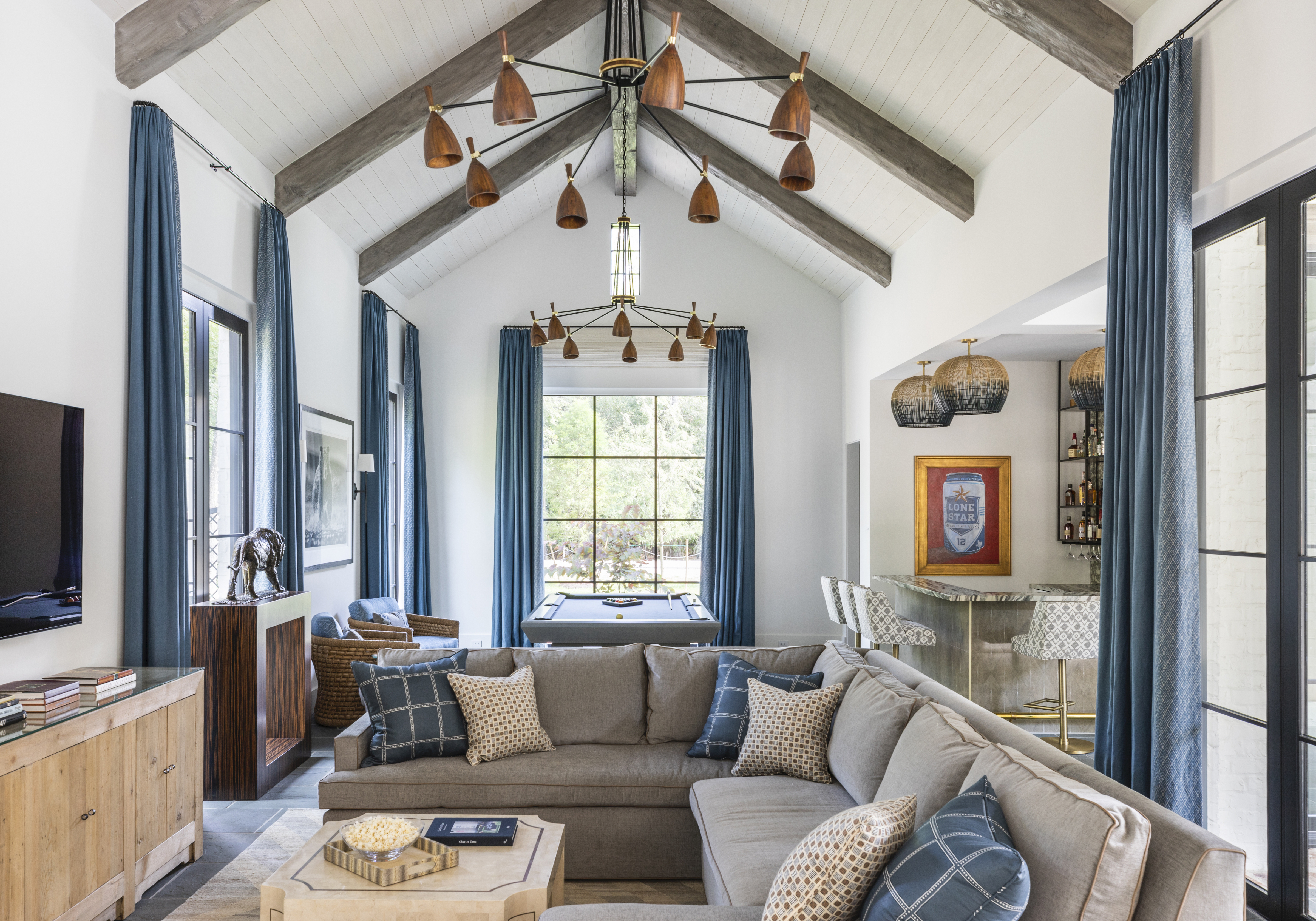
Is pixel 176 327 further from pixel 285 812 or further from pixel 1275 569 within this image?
pixel 1275 569

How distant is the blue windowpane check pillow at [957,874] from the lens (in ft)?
5.37

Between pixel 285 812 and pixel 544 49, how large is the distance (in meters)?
4.70

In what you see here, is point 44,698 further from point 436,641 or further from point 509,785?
point 436,641

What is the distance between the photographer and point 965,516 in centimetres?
753

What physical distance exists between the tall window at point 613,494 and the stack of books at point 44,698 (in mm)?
6079

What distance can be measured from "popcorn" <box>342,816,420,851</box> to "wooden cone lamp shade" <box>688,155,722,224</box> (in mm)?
2447

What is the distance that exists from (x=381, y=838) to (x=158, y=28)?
11.2 ft

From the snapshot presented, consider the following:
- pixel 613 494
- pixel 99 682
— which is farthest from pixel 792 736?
pixel 613 494

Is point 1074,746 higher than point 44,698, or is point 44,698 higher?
point 44,698

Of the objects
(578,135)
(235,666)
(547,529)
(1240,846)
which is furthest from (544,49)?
(1240,846)

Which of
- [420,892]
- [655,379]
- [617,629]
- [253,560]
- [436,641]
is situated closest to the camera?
[420,892]

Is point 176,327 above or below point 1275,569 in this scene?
above

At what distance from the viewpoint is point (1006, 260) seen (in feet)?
15.8

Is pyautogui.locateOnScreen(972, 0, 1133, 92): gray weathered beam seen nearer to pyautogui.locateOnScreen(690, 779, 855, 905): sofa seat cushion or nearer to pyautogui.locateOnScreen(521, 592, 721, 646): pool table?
pyautogui.locateOnScreen(690, 779, 855, 905): sofa seat cushion
